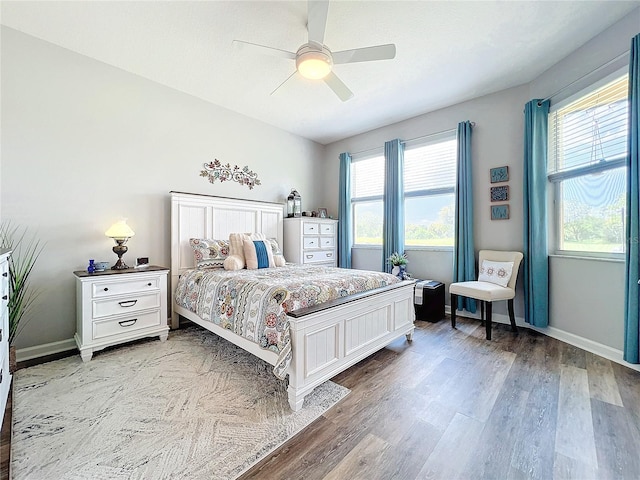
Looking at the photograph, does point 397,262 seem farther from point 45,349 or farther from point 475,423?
point 45,349

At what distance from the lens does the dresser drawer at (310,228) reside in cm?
454

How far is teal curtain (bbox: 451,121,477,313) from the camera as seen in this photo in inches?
144

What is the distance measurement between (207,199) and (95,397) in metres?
2.39

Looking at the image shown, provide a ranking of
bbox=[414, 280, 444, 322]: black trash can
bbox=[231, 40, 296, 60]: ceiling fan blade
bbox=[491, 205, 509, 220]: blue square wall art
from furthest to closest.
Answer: bbox=[414, 280, 444, 322]: black trash can, bbox=[491, 205, 509, 220]: blue square wall art, bbox=[231, 40, 296, 60]: ceiling fan blade

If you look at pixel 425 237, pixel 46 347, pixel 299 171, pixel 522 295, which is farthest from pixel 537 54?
pixel 46 347

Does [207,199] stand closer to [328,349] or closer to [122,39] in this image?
[122,39]

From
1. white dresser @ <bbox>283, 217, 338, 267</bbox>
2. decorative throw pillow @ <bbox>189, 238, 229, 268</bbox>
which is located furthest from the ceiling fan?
white dresser @ <bbox>283, 217, 338, 267</bbox>

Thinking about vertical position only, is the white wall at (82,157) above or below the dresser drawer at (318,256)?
above

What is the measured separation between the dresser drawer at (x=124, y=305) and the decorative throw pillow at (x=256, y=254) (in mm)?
1023

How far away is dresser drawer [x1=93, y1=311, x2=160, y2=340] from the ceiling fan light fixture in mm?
2824

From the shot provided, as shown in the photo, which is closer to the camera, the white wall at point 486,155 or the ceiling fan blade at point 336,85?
the ceiling fan blade at point 336,85

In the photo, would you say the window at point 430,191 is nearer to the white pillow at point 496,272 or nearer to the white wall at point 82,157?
the white pillow at point 496,272

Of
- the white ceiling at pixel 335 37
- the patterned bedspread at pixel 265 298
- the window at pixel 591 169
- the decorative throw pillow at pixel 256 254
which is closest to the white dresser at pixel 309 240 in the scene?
the decorative throw pillow at pixel 256 254

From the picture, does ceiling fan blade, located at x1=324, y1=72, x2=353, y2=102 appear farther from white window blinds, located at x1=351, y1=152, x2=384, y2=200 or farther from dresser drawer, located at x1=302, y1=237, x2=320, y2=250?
dresser drawer, located at x1=302, y1=237, x2=320, y2=250
